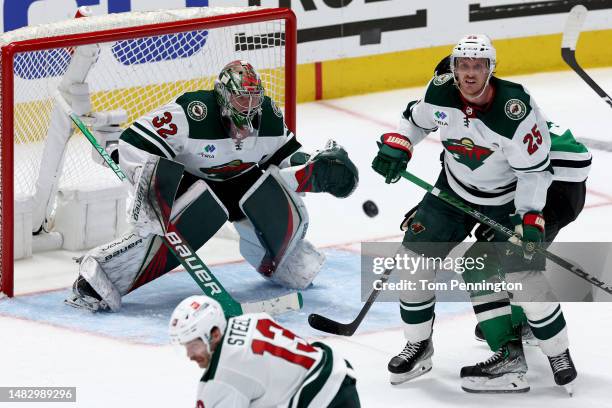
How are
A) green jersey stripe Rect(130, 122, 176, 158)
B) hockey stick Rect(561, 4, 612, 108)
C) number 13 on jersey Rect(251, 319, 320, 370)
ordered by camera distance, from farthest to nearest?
hockey stick Rect(561, 4, 612, 108) → green jersey stripe Rect(130, 122, 176, 158) → number 13 on jersey Rect(251, 319, 320, 370)

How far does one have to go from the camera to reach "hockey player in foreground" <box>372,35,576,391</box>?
4.47m

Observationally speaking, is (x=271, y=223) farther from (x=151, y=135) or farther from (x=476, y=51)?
(x=476, y=51)

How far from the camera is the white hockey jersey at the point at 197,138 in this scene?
16.8ft

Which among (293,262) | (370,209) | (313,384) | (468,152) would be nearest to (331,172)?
(370,209)

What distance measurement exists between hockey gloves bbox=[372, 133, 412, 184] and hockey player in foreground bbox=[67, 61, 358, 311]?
0.50 metres

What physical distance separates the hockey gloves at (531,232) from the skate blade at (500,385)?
37cm

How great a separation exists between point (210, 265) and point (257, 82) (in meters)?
1.05

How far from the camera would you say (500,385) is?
4.56 meters

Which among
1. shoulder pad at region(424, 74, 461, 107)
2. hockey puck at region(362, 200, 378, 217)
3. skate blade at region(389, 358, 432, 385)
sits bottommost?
skate blade at region(389, 358, 432, 385)

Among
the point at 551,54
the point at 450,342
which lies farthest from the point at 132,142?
the point at 551,54

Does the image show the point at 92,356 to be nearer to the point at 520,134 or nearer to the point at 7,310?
the point at 7,310

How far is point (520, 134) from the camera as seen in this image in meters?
4.46
